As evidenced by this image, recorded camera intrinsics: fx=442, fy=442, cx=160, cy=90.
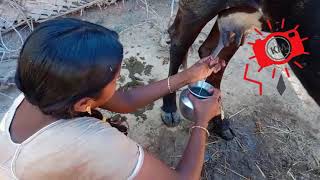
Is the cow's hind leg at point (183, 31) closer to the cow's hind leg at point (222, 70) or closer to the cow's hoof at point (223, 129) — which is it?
the cow's hind leg at point (222, 70)

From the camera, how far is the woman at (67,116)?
1.41m

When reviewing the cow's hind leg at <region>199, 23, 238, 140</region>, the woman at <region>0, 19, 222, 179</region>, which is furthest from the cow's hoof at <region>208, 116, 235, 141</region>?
the woman at <region>0, 19, 222, 179</region>

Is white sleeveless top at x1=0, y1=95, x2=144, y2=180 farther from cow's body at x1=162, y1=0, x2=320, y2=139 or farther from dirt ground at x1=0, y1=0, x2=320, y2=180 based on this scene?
dirt ground at x1=0, y1=0, x2=320, y2=180

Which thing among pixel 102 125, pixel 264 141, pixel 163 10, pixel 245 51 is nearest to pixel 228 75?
pixel 245 51

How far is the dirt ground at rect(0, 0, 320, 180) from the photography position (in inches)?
117

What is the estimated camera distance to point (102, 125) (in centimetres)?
158

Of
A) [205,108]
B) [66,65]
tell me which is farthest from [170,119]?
[66,65]

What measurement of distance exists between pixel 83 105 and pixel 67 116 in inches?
2.6

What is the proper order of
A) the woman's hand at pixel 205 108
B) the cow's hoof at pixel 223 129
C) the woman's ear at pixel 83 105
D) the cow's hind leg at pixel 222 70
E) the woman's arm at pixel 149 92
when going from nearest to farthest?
1. the woman's ear at pixel 83 105
2. the woman's hand at pixel 205 108
3. the woman's arm at pixel 149 92
4. the cow's hind leg at pixel 222 70
5. the cow's hoof at pixel 223 129

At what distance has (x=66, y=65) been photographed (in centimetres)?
139

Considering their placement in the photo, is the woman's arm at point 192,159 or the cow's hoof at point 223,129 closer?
the woman's arm at point 192,159

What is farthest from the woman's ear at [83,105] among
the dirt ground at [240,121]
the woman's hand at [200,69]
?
the dirt ground at [240,121]

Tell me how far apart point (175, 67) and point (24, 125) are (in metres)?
1.57

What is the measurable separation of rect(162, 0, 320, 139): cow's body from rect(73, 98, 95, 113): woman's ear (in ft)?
4.05
